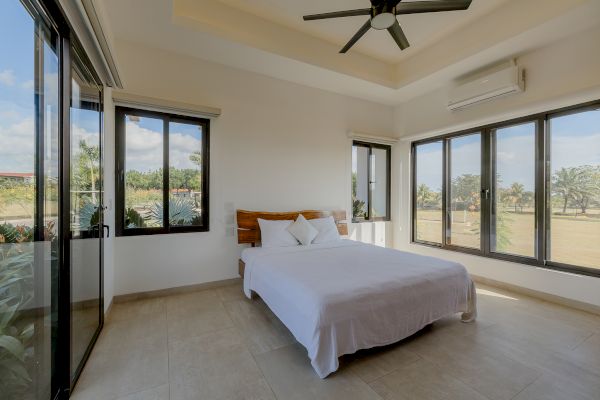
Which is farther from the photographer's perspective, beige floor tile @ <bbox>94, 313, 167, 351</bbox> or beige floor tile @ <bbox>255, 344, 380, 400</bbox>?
beige floor tile @ <bbox>94, 313, 167, 351</bbox>

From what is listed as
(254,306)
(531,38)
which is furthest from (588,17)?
(254,306)

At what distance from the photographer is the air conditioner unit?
3.08 m

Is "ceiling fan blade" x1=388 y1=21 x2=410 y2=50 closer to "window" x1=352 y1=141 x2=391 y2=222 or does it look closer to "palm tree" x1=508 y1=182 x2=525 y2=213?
"window" x1=352 y1=141 x2=391 y2=222

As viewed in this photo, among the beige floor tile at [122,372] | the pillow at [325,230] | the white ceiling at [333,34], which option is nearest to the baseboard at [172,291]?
the beige floor tile at [122,372]

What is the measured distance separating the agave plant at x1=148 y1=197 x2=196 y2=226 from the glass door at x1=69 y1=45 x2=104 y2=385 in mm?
751

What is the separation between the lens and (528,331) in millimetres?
2303

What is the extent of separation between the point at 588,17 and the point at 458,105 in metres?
1.36

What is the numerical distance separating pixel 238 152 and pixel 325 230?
64.7 inches

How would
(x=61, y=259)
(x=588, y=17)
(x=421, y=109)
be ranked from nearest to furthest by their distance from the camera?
(x=61, y=259), (x=588, y=17), (x=421, y=109)

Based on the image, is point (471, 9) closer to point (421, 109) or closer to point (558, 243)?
point (421, 109)

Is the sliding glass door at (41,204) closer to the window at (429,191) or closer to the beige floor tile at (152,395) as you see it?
the beige floor tile at (152,395)

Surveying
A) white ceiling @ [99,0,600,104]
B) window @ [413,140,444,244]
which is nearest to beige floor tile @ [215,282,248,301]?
white ceiling @ [99,0,600,104]

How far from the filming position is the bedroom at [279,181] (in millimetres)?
1519

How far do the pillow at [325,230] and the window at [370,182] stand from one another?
36.8 inches
